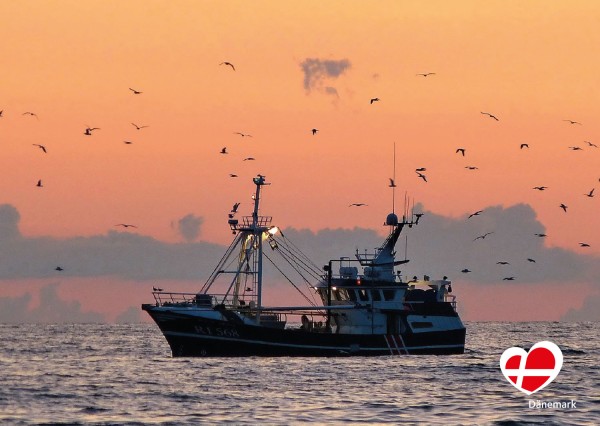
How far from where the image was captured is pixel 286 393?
56219mm

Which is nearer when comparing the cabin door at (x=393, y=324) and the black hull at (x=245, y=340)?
the black hull at (x=245, y=340)

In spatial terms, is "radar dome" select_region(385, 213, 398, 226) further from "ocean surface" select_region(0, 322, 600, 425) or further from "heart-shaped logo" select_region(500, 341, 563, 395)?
"heart-shaped logo" select_region(500, 341, 563, 395)

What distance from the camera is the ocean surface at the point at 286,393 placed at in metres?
47.8

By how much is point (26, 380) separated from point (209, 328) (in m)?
12.9

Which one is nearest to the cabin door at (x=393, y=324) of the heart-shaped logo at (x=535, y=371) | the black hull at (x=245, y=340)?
the black hull at (x=245, y=340)

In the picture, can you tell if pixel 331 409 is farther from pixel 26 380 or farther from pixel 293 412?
pixel 26 380

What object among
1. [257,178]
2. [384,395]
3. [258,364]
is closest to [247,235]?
[257,178]

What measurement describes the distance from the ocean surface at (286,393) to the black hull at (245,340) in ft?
2.68

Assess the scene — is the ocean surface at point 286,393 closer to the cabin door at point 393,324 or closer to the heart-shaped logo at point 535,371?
the heart-shaped logo at point 535,371

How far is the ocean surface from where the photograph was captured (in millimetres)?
47812

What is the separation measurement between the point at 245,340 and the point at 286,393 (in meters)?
19.9

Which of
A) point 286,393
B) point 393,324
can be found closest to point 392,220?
point 393,324

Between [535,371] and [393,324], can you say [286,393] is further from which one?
[393,324]

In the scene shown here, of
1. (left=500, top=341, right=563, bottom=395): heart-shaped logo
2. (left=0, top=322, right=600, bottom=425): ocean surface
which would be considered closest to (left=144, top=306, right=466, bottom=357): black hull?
(left=0, top=322, right=600, bottom=425): ocean surface
